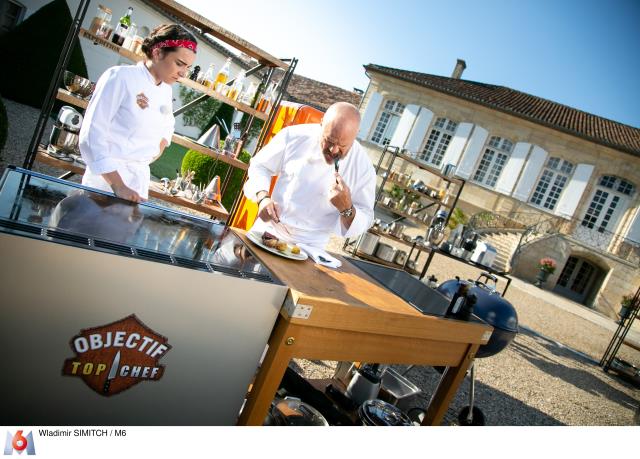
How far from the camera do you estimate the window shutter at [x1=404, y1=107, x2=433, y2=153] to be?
20594 mm

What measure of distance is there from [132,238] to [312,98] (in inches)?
978

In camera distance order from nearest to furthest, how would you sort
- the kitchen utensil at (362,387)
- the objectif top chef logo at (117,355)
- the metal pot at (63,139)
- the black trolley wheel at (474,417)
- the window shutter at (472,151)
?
the objectif top chef logo at (117,355), the kitchen utensil at (362,387), the black trolley wheel at (474,417), the metal pot at (63,139), the window shutter at (472,151)

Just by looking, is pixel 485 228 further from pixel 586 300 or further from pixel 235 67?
pixel 235 67

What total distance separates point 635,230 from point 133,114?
23431 mm

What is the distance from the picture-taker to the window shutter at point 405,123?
20828mm

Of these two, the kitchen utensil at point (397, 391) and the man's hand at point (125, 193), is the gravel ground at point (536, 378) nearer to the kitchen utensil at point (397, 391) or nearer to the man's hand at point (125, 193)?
the kitchen utensil at point (397, 391)

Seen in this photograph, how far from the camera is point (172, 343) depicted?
1239mm

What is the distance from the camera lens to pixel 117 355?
3.88ft

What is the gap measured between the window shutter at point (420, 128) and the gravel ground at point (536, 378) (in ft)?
39.9

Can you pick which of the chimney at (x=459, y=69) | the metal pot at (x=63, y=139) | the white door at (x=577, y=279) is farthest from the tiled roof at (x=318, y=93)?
the metal pot at (x=63, y=139)

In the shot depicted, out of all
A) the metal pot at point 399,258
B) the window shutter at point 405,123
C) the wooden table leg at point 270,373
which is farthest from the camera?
the window shutter at point 405,123

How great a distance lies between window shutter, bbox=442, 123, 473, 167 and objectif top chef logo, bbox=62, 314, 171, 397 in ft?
67.6

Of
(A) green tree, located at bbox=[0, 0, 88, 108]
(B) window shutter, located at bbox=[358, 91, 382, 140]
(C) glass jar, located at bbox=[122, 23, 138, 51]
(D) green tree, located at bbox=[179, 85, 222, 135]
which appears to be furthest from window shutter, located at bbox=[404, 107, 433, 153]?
(C) glass jar, located at bbox=[122, 23, 138, 51]

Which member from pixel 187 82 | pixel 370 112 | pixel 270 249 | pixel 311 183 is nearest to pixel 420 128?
pixel 370 112
